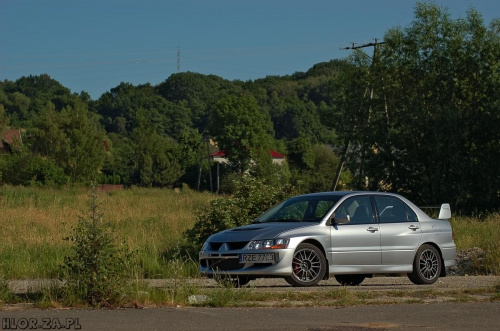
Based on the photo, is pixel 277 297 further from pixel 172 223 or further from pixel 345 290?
pixel 172 223

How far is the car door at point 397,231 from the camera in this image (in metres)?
15.3

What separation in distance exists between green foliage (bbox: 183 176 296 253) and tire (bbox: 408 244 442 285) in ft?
20.4

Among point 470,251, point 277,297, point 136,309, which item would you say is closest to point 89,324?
point 136,309

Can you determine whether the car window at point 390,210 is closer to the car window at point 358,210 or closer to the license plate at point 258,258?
the car window at point 358,210

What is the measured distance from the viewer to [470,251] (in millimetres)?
20844

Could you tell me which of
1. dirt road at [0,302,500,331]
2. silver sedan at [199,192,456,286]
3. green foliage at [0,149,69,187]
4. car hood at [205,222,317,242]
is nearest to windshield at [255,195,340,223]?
silver sedan at [199,192,456,286]

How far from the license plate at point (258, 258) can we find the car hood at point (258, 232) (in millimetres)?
294

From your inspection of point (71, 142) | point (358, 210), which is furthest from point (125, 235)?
point (71, 142)

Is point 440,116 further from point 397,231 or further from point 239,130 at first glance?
point 239,130

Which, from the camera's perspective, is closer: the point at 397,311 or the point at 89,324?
the point at 89,324

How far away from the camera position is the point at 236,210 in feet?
70.9

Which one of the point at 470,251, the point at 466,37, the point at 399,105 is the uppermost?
the point at 466,37

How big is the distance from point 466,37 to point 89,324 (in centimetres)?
4859

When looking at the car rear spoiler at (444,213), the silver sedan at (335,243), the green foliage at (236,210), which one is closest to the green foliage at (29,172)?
the green foliage at (236,210)
